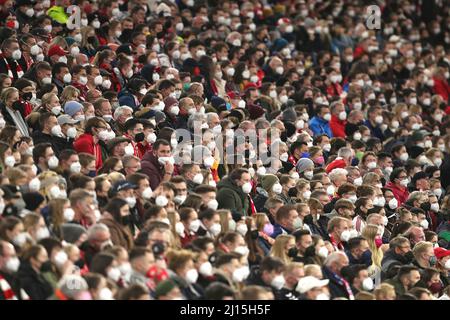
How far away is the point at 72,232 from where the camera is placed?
32.3 feet

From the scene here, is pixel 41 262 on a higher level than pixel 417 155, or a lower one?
higher

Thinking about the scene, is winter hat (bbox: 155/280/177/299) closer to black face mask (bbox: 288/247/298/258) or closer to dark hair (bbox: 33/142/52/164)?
black face mask (bbox: 288/247/298/258)

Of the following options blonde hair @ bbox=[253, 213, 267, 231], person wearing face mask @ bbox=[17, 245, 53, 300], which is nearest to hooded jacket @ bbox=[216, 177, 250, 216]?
blonde hair @ bbox=[253, 213, 267, 231]

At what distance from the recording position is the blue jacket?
1555 cm

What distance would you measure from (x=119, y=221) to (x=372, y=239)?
3.06m

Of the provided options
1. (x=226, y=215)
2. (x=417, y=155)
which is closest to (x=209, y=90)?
(x=417, y=155)

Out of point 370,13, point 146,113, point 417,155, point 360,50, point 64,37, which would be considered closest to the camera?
point 146,113

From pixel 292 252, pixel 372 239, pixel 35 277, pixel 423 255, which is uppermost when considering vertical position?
pixel 35 277

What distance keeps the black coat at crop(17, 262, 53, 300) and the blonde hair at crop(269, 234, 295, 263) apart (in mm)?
2418

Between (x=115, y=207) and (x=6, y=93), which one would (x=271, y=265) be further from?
(x=6, y=93)

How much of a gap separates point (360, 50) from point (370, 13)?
146 cm

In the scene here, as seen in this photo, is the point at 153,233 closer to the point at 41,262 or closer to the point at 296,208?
the point at 41,262

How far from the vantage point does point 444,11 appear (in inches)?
851

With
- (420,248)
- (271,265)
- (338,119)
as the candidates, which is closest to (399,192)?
(338,119)
